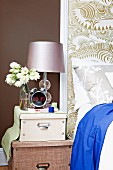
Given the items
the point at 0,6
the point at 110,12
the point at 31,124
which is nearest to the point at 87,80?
the point at 31,124

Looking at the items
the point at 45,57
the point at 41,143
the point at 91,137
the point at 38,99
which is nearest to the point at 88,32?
the point at 45,57

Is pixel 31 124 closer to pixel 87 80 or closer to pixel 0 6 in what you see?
pixel 87 80

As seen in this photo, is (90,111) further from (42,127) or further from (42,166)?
(42,166)

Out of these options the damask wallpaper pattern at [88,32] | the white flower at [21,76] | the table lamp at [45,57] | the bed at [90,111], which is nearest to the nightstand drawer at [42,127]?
the bed at [90,111]

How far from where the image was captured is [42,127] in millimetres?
2898

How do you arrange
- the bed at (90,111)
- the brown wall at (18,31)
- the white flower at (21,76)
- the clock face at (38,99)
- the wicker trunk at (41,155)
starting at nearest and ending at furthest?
the bed at (90,111)
the wicker trunk at (41,155)
the white flower at (21,76)
the clock face at (38,99)
the brown wall at (18,31)

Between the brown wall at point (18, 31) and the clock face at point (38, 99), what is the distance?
18.2 inches

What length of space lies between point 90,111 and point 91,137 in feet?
1.16

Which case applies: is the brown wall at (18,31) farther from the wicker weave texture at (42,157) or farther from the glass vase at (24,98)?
the wicker weave texture at (42,157)

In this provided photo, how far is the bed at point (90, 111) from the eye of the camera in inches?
87.4

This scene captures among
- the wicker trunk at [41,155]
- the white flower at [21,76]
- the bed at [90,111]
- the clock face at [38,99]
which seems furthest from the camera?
the clock face at [38,99]

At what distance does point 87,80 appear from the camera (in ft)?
10.3

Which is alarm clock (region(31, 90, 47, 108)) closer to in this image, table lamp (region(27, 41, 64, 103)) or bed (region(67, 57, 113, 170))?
table lamp (region(27, 41, 64, 103))

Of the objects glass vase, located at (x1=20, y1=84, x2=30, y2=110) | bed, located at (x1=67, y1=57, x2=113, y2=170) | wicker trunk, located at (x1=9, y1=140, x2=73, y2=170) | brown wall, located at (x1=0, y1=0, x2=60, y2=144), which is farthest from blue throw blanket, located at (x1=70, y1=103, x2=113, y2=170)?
brown wall, located at (x1=0, y1=0, x2=60, y2=144)
